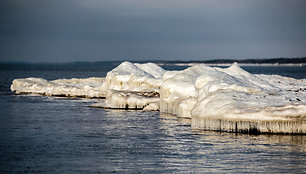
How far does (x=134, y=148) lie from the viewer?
105 ft

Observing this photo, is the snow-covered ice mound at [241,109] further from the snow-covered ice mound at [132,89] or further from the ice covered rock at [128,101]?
the snow-covered ice mound at [132,89]

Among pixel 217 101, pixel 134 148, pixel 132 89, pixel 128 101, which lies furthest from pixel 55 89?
pixel 134 148

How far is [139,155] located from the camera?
29.7 m

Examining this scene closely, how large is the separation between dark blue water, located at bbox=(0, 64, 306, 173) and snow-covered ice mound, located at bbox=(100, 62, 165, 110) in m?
8.34

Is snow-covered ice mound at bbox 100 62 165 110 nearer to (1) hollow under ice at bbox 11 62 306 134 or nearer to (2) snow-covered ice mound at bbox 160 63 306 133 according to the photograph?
(1) hollow under ice at bbox 11 62 306 134

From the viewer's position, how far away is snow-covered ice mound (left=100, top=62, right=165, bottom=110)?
5597 centimetres

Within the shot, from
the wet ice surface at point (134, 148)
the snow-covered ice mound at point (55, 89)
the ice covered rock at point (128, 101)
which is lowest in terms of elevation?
the wet ice surface at point (134, 148)

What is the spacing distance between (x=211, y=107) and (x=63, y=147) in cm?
1164

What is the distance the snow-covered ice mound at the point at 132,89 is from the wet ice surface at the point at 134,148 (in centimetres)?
834

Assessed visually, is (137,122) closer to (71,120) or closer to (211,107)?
(71,120)

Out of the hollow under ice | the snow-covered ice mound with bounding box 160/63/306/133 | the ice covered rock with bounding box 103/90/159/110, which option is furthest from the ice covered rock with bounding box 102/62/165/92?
the snow-covered ice mound with bounding box 160/63/306/133

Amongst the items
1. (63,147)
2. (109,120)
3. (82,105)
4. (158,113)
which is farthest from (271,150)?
(82,105)

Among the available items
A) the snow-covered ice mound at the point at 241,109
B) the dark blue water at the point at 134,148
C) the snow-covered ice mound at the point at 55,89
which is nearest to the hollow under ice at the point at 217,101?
the snow-covered ice mound at the point at 241,109

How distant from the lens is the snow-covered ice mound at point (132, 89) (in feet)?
184
